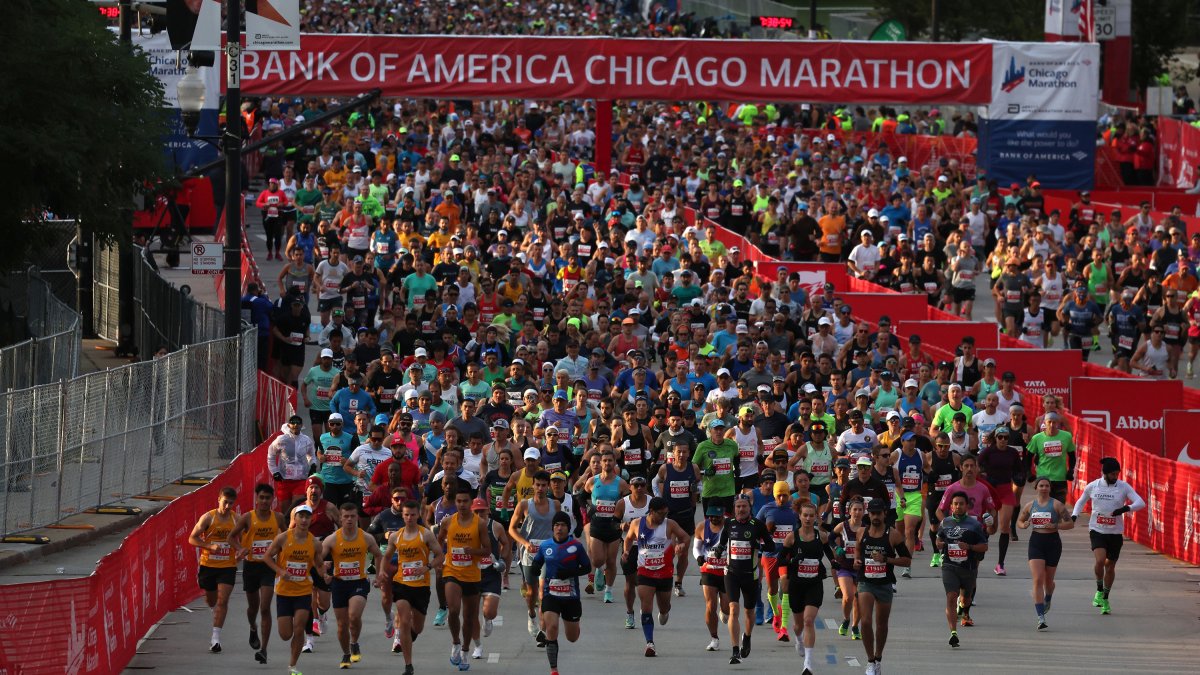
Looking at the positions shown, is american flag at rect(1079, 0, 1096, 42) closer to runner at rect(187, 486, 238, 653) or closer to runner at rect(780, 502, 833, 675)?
runner at rect(780, 502, 833, 675)

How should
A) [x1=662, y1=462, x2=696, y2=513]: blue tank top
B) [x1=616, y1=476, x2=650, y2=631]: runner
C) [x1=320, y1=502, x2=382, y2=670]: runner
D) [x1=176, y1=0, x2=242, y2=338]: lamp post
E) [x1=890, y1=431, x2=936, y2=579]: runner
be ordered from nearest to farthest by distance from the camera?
[x1=320, y1=502, x2=382, y2=670]: runner, [x1=616, y1=476, x2=650, y2=631]: runner, [x1=662, y1=462, x2=696, y2=513]: blue tank top, [x1=890, y1=431, x2=936, y2=579]: runner, [x1=176, y1=0, x2=242, y2=338]: lamp post

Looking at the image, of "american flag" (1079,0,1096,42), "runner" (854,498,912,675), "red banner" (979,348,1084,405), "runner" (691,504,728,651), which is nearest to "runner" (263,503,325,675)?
"runner" (691,504,728,651)

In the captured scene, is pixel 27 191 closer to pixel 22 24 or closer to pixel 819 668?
pixel 22 24

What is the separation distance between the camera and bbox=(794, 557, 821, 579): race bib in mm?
17812

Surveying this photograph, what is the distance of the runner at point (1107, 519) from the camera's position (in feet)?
64.8

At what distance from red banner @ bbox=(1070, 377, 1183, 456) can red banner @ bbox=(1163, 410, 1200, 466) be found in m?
0.73

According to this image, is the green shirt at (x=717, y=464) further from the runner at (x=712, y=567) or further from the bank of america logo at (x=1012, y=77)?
the bank of america logo at (x=1012, y=77)

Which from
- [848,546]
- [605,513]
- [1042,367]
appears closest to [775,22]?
[1042,367]

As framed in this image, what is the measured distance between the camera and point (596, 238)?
3281cm

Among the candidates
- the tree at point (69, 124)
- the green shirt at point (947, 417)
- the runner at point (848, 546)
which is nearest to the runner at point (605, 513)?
the runner at point (848, 546)

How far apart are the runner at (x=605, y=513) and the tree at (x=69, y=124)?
9382 mm

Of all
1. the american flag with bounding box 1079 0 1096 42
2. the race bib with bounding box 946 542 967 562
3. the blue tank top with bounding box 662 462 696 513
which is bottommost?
the race bib with bounding box 946 542 967 562

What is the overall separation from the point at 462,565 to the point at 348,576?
3.21 ft

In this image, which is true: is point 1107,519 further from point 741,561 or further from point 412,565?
point 412,565
